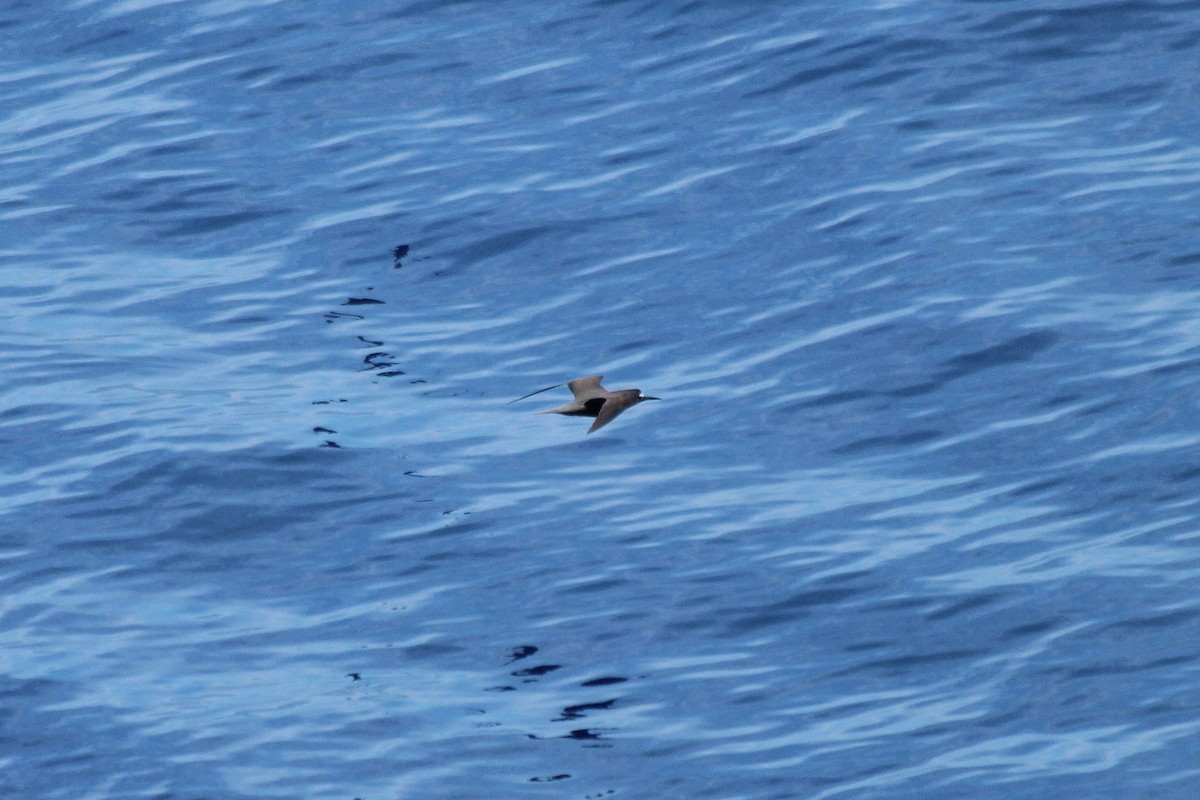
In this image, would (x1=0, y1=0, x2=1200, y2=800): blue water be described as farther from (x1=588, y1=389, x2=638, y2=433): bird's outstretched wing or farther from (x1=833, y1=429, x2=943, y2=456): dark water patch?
(x1=588, y1=389, x2=638, y2=433): bird's outstretched wing

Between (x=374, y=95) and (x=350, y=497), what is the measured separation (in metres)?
6.04

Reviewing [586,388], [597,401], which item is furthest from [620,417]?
[597,401]

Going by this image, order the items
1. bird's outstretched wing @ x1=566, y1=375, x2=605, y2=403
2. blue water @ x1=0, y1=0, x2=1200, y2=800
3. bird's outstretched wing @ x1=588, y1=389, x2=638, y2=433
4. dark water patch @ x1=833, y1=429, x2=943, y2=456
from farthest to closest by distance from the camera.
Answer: dark water patch @ x1=833, y1=429, x2=943, y2=456, bird's outstretched wing @ x1=566, y1=375, x2=605, y2=403, bird's outstretched wing @ x1=588, y1=389, x2=638, y2=433, blue water @ x1=0, y1=0, x2=1200, y2=800

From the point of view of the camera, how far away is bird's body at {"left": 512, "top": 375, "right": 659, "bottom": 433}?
10812mm

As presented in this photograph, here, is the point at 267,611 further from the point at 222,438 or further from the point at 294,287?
the point at 294,287

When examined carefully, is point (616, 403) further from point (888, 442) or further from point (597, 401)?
point (888, 442)

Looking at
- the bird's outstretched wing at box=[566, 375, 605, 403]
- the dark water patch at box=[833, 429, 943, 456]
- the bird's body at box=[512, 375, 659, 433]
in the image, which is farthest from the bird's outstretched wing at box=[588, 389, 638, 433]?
the dark water patch at box=[833, 429, 943, 456]

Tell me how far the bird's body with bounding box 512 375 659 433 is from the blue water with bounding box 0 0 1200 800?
2.38 ft

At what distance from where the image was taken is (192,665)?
10602 mm

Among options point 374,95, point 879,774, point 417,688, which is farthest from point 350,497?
point 374,95

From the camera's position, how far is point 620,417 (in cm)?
1277

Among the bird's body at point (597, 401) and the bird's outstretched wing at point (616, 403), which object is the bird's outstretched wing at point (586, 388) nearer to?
the bird's body at point (597, 401)

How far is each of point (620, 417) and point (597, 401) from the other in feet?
5.36

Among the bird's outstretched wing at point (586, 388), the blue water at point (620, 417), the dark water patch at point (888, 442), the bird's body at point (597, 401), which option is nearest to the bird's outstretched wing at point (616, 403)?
the bird's body at point (597, 401)
